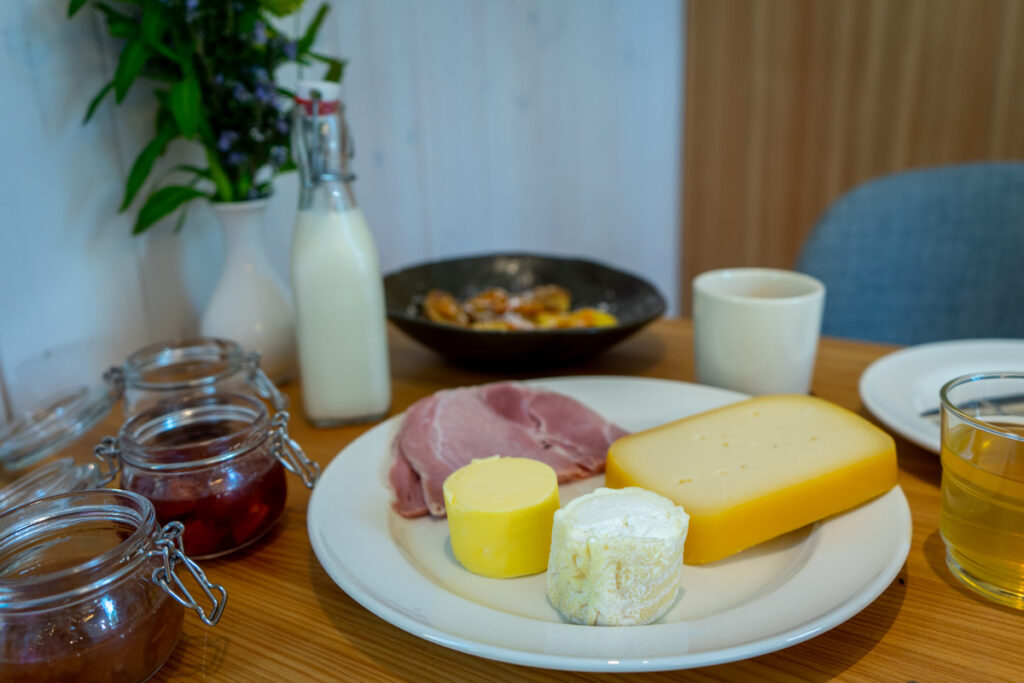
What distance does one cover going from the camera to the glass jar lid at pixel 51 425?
77 cm

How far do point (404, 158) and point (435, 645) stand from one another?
1.17m

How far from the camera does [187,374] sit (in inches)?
32.6

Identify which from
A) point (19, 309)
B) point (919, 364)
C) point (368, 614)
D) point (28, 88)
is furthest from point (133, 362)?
point (919, 364)

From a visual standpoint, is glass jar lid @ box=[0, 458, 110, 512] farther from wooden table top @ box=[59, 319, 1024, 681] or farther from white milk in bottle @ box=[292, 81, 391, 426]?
white milk in bottle @ box=[292, 81, 391, 426]

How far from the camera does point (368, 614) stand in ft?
1.82

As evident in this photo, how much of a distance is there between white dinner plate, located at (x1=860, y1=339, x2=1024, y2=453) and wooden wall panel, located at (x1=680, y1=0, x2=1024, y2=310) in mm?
1519

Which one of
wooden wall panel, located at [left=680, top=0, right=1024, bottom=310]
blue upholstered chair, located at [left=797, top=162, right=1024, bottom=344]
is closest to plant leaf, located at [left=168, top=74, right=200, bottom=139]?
blue upholstered chair, located at [left=797, top=162, right=1024, bottom=344]

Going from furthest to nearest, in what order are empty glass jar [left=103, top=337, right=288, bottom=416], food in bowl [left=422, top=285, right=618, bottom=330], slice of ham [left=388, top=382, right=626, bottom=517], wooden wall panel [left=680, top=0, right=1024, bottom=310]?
wooden wall panel [left=680, top=0, right=1024, bottom=310], food in bowl [left=422, top=285, right=618, bottom=330], empty glass jar [left=103, top=337, right=288, bottom=416], slice of ham [left=388, top=382, right=626, bottom=517]

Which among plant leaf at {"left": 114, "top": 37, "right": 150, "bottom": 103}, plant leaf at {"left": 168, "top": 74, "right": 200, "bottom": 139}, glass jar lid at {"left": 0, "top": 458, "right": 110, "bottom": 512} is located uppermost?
plant leaf at {"left": 114, "top": 37, "right": 150, "bottom": 103}

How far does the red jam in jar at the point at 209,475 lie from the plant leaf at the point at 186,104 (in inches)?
13.5

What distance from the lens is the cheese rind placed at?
1.60ft

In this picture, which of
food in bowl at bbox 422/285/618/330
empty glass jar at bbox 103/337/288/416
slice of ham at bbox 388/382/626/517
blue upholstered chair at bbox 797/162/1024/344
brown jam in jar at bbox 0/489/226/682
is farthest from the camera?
blue upholstered chair at bbox 797/162/1024/344

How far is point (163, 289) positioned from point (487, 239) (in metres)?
0.94

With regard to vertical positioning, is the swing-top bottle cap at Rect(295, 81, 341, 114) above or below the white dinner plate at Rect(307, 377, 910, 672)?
above
